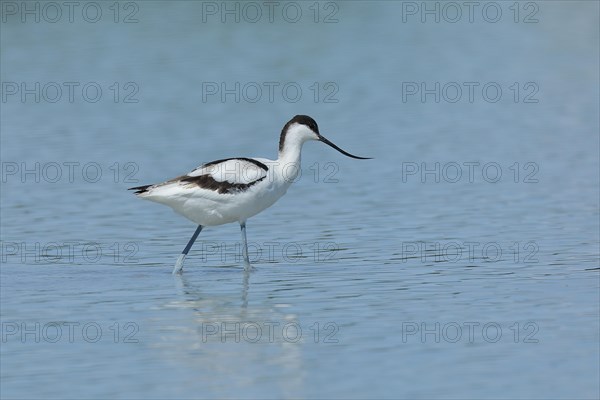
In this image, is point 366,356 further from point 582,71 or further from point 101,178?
point 582,71

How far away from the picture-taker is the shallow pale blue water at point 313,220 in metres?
9.53

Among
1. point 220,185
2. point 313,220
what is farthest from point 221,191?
point 313,220

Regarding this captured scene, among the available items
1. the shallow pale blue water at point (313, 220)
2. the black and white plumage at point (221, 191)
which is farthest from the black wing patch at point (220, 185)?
the shallow pale blue water at point (313, 220)

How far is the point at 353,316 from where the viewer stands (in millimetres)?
10992

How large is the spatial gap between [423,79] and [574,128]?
20.1 feet

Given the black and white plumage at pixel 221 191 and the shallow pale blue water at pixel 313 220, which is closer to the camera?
the shallow pale blue water at pixel 313 220

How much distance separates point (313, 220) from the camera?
15969 millimetres

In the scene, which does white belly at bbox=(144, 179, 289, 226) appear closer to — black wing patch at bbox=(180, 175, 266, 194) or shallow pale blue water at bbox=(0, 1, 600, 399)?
black wing patch at bbox=(180, 175, 266, 194)

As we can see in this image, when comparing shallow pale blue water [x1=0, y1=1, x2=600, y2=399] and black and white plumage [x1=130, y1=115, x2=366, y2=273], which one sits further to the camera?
black and white plumage [x1=130, y1=115, x2=366, y2=273]

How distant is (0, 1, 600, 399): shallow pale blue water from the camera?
31.3 feet

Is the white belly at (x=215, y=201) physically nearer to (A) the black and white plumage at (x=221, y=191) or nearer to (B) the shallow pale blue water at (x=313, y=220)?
(A) the black and white plumage at (x=221, y=191)

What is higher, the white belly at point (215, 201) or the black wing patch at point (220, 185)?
the black wing patch at point (220, 185)

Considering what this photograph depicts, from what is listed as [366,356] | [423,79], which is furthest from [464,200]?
[423,79]

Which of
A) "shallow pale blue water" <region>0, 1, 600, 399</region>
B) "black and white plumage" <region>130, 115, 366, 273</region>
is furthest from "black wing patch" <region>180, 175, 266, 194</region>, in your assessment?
"shallow pale blue water" <region>0, 1, 600, 399</region>
